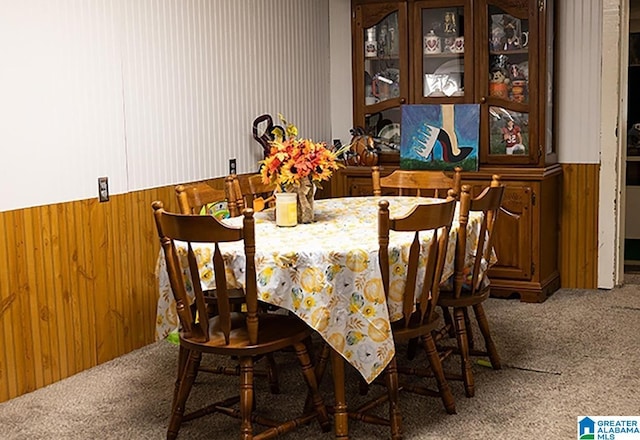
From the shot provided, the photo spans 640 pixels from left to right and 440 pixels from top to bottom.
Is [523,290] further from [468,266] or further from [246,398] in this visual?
[246,398]

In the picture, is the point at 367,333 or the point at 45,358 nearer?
the point at 367,333

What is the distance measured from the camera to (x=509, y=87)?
528 centimetres

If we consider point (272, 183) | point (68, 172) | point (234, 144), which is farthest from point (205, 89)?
point (272, 183)

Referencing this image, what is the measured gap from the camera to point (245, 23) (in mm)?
5137

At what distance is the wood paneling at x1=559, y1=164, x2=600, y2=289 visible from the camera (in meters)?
5.49

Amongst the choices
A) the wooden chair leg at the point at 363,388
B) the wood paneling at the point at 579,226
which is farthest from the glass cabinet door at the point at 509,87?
the wooden chair leg at the point at 363,388

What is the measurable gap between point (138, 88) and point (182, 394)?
1.76m

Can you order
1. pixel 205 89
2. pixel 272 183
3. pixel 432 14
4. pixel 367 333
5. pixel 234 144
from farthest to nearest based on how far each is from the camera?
pixel 432 14
pixel 234 144
pixel 205 89
pixel 272 183
pixel 367 333

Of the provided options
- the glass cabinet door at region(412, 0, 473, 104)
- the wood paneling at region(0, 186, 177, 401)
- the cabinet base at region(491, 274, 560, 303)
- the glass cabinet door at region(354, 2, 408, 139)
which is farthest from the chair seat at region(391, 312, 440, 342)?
the glass cabinet door at region(354, 2, 408, 139)

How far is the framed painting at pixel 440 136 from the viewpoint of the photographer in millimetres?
5352

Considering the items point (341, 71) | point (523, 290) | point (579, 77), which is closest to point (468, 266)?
point (523, 290)

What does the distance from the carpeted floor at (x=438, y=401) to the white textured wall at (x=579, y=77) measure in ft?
4.41

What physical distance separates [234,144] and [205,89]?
1.44ft

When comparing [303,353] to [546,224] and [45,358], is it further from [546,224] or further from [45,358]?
[546,224]
